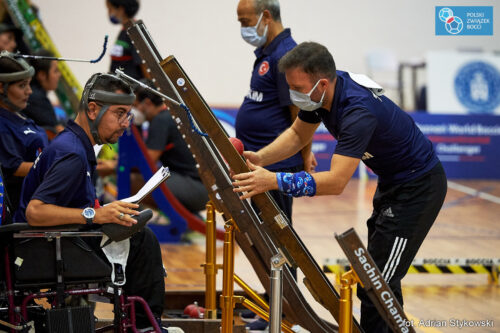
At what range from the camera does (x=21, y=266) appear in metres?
3.83

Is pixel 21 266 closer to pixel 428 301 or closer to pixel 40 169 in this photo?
pixel 40 169

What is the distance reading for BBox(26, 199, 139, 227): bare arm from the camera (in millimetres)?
3809

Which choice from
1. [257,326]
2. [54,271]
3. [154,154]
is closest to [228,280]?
[54,271]

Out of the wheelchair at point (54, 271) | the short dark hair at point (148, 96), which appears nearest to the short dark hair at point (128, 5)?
the short dark hair at point (148, 96)

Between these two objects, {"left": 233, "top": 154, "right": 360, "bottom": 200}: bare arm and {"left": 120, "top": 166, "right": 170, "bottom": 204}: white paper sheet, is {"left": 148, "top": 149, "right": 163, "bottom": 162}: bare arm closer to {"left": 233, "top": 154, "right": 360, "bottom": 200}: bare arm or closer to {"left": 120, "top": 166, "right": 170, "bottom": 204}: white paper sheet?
{"left": 120, "top": 166, "right": 170, "bottom": 204}: white paper sheet

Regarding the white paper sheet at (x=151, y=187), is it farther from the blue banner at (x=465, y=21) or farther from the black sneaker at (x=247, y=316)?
the blue banner at (x=465, y=21)

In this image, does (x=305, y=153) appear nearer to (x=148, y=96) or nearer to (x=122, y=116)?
(x=122, y=116)

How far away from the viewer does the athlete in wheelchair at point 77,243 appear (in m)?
3.82

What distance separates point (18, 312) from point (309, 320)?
62.0 inches

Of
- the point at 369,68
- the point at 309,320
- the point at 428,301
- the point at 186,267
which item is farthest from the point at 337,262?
the point at 369,68

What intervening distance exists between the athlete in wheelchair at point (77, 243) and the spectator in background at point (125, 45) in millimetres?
3843

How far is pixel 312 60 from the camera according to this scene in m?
4.04

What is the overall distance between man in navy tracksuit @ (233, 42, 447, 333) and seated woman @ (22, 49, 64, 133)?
11.3ft

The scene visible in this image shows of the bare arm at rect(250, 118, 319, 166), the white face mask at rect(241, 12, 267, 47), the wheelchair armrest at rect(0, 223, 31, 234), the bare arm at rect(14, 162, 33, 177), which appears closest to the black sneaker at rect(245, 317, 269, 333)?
the bare arm at rect(250, 118, 319, 166)
